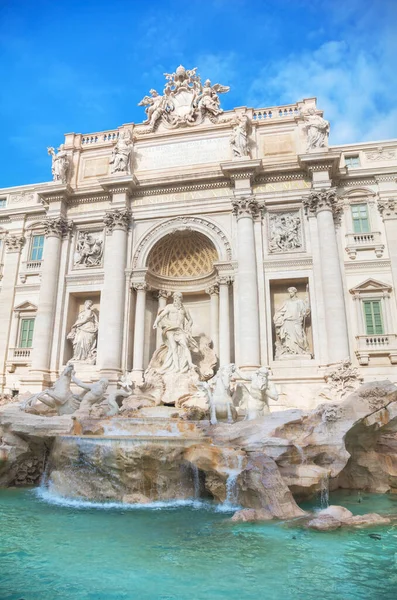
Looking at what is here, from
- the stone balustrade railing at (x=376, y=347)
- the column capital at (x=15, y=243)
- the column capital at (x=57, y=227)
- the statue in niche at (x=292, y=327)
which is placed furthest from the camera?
the column capital at (x=15, y=243)

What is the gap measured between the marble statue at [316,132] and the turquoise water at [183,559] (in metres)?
15.0

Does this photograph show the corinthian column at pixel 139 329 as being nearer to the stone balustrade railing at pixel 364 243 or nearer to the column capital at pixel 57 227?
the column capital at pixel 57 227

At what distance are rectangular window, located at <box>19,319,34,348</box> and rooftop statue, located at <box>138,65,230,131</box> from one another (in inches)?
430

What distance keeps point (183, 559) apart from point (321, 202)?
1479cm

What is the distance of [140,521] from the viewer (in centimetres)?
746

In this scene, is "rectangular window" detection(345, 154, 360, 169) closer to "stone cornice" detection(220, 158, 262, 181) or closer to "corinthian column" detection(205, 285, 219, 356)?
"stone cornice" detection(220, 158, 262, 181)

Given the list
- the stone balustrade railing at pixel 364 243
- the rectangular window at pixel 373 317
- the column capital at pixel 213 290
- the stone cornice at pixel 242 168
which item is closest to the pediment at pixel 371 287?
the rectangular window at pixel 373 317

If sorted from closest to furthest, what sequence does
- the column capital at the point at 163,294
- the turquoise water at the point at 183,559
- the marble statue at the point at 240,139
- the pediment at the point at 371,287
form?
the turquoise water at the point at 183,559
the pediment at the point at 371,287
the marble statue at the point at 240,139
the column capital at the point at 163,294

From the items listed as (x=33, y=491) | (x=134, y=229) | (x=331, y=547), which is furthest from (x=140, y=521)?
(x=134, y=229)

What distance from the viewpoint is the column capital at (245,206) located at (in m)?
17.8

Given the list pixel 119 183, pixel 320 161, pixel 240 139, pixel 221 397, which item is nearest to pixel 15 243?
pixel 119 183

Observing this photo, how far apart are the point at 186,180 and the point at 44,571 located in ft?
53.1

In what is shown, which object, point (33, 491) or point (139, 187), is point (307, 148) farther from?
point (33, 491)

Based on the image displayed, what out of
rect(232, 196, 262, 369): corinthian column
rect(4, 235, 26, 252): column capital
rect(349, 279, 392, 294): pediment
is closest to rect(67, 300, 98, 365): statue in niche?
rect(4, 235, 26, 252): column capital
